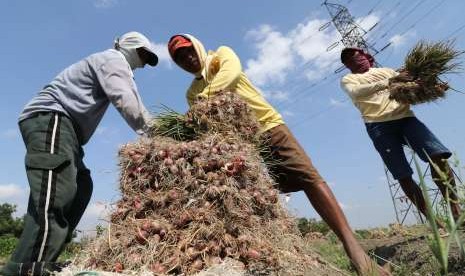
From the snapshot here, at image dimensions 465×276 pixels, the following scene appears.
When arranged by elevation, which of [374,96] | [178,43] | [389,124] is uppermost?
[374,96]

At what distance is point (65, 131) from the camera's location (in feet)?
9.52

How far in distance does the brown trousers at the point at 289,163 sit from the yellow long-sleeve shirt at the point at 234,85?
0.09 metres

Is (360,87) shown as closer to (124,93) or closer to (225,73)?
(225,73)

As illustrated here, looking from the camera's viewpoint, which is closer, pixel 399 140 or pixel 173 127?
pixel 173 127

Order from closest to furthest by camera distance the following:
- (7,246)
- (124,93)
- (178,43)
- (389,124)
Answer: (124,93)
(178,43)
(389,124)
(7,246)

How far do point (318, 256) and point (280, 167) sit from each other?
69 cm

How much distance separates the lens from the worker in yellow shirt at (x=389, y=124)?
13.6ft

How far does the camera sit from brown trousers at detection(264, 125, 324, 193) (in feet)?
10.4

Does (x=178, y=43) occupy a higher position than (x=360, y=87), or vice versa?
(x=360, y=87)

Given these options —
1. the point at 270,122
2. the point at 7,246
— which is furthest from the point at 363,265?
the point at 7,246

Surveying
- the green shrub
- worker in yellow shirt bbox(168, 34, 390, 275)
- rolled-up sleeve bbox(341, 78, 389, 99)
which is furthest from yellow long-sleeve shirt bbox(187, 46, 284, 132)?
the green shrub

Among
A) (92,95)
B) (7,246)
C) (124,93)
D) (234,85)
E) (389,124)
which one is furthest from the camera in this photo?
(7,246)

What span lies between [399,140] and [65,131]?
3.08 meters

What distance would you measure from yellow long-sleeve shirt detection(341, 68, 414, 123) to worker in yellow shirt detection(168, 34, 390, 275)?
142cm
